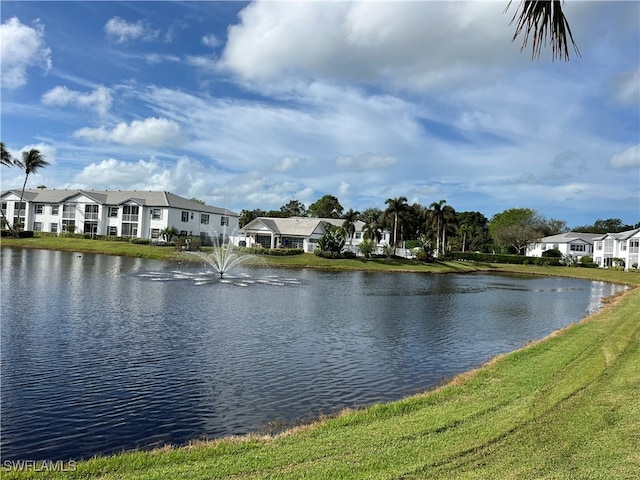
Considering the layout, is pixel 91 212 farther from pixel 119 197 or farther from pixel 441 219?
pixel 441 219

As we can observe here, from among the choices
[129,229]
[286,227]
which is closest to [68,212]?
[129,229]

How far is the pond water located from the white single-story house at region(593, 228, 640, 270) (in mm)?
65023

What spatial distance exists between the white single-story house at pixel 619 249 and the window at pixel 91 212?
98.0m

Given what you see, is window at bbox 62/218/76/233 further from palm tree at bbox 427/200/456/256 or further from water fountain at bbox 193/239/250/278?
palm tree at bbox 427/200/456/256

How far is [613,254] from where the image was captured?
98.2m

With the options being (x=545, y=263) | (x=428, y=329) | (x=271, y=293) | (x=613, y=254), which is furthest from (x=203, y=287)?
(x=613, y=254)

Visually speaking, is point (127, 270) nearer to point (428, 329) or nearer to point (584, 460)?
point (428, 329)

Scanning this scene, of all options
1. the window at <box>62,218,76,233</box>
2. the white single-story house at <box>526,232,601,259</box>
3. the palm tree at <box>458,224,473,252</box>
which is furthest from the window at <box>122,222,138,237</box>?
the white single-story house at <box>526,232,601,259</box>

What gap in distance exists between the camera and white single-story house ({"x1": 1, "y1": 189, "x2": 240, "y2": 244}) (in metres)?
92.3

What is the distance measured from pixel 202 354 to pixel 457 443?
1143 centimetres

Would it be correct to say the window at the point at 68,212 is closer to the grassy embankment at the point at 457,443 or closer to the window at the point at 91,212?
the window at the point at 91,212

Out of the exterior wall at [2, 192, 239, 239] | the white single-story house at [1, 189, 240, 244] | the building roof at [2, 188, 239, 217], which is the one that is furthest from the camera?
the building roof at [2, 188, 239, 217]

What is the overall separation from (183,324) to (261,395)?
413 inches

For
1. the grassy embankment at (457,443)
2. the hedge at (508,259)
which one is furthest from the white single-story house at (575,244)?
the grassy embankment at (457,443)
